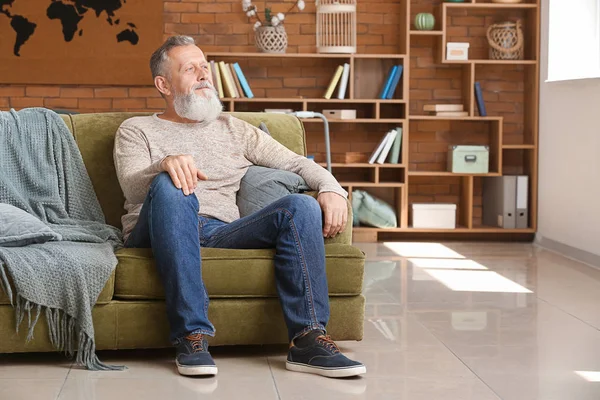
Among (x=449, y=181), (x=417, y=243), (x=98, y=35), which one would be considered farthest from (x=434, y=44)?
(x=98, y=35)

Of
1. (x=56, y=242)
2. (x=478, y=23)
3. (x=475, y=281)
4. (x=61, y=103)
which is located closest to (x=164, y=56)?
(x=56, y=242)

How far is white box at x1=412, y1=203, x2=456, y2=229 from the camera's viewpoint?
6.55 m

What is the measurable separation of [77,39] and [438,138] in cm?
267

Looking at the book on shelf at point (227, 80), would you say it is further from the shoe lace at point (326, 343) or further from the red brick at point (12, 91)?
the shoe lace at point (326, 343)

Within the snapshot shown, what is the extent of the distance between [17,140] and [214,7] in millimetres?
3495

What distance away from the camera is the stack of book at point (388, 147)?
648 centimetres

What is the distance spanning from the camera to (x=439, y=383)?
108 inches

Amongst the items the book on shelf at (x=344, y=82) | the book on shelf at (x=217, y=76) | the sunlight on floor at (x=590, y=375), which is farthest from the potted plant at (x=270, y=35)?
the sunlight on floor at (x=590, y=375)

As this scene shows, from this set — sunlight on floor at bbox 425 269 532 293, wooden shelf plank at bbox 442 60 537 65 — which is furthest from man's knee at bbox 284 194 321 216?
wooden shelf plank at bbox 442 60 537 65

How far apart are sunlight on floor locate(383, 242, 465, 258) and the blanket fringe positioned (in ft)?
10.2

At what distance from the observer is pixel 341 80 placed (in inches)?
258

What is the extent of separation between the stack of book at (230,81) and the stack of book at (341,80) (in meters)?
0.54

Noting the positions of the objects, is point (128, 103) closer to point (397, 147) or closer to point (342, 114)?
point (342, 114)

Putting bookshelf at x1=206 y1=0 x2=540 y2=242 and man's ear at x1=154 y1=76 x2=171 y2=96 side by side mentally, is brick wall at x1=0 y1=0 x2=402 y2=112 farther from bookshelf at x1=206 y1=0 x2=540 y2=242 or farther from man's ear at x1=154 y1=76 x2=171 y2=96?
man's ear at x1=154 y1=76 x2=171 y2=96
